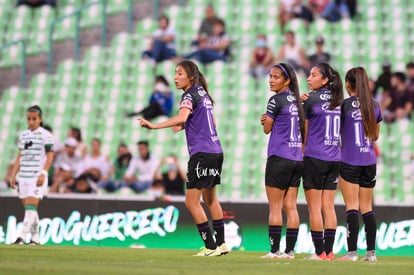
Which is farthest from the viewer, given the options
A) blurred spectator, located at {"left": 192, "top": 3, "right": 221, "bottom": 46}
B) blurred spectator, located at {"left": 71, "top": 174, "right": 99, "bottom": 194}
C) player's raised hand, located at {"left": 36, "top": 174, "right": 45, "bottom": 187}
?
blurred spectator, located at {"left": 192, "top": 3, "right": 221, "bottom": 46}

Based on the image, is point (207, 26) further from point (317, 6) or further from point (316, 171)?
point (316, 171)

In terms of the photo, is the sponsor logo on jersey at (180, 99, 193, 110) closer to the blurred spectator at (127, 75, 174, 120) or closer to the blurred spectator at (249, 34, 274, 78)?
the blurred spectator at (127, 75, 174, 120)

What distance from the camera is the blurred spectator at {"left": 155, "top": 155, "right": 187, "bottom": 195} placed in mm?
21094

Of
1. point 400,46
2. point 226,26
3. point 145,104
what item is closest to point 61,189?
point 145,104

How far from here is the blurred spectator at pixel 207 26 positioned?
80.2 feet

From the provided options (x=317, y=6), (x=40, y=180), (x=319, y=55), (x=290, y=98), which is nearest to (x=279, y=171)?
(x=290, y=98)

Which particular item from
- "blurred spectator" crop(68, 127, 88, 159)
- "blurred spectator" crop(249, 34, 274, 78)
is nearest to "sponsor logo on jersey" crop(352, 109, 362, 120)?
"blurred spectator" crop(68, 127, 88, 159)

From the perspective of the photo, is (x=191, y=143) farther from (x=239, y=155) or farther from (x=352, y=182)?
(x=239, y=155)

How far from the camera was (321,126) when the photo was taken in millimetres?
13766

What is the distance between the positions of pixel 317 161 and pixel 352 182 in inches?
20.0

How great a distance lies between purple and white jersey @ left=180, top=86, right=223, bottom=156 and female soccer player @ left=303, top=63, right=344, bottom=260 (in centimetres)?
113

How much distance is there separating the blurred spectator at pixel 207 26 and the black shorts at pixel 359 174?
1090 cm

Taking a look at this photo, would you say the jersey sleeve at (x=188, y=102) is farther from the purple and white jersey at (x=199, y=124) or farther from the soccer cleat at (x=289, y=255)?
the soccer cleat at (x=289, y=255)

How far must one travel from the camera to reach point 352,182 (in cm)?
1380
